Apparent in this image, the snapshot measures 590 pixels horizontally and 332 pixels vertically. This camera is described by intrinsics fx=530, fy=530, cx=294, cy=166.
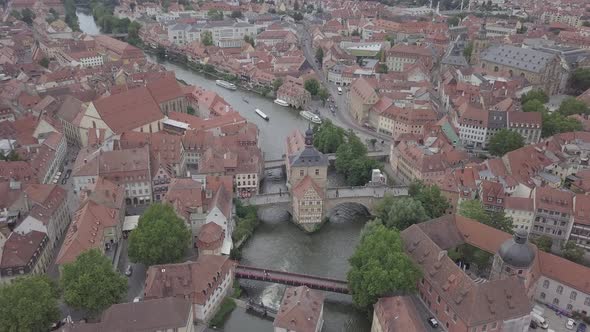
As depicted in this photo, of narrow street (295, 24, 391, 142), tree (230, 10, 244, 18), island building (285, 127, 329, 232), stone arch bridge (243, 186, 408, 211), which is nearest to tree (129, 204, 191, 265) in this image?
stone arch bridge (243, 186, 408, 211)

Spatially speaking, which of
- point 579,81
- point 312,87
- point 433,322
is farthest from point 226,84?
point 433,322

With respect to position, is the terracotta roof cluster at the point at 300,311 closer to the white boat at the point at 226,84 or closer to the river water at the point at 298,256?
the river water at the point at 298,256

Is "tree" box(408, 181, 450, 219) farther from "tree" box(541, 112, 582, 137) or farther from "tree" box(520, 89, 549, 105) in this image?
"tree" box(520, 89, 549, 105)

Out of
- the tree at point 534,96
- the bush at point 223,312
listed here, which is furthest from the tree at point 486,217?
the tree at point 534,96

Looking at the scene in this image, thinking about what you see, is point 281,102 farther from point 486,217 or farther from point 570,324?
point 570,324

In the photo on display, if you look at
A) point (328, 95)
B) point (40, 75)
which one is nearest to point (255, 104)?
point (328, 95)

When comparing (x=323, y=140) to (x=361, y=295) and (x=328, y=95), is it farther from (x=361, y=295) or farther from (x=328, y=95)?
(x=361, y=295)
